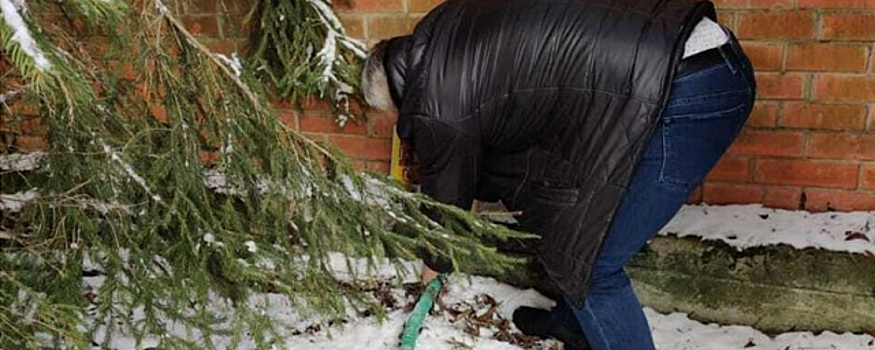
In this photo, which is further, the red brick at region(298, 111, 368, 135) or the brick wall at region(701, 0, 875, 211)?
the red brick at region(298, 111, 368, 135)

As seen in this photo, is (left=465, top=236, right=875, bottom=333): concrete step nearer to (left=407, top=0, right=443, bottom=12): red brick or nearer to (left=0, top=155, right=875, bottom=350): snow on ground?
(left=0, top=155, right=875, bottom=350): snow on ground

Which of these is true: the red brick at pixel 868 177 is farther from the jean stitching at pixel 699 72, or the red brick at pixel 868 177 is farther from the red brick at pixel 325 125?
the red brick at pixel 325 125

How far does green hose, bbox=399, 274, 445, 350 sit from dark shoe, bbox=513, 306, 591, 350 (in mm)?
303

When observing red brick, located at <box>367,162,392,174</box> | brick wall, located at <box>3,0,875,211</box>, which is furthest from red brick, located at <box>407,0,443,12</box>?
red brick, located at <box>367,162,392,174</box>

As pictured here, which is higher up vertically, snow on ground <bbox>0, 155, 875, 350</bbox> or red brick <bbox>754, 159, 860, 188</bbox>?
red brick <bbox>754, 159, 860, 188</bbox>

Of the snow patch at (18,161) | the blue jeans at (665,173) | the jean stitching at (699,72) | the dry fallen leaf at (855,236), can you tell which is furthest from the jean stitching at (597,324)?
the snow patch at (18,161)

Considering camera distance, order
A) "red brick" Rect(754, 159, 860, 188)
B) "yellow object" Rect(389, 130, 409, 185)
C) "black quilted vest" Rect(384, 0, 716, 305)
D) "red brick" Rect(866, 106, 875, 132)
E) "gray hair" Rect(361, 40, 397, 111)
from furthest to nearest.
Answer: "yellow object" Rect(389, 130, 409, 185) < "red brick" Rect(754, 159, 860, 188) < "red brick" Rect(866, 106, 875, 132) < "gray hair" Rect(361, 40, 397, 111) < "black quilted vest" Rect(384, 0, 716, 305)

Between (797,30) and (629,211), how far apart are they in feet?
3.13

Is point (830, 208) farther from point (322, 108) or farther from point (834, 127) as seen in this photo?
point (322, 108)

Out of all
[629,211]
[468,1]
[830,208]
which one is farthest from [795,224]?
[468,1]

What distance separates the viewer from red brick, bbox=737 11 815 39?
7.23 feet

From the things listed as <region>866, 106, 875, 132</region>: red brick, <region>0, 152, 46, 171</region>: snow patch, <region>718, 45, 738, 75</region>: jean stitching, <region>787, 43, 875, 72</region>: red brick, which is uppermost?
<region>718, 45, 738, 75</region>: jean stitching

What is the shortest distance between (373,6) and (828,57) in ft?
4.97

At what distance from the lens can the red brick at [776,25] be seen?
2205mm
